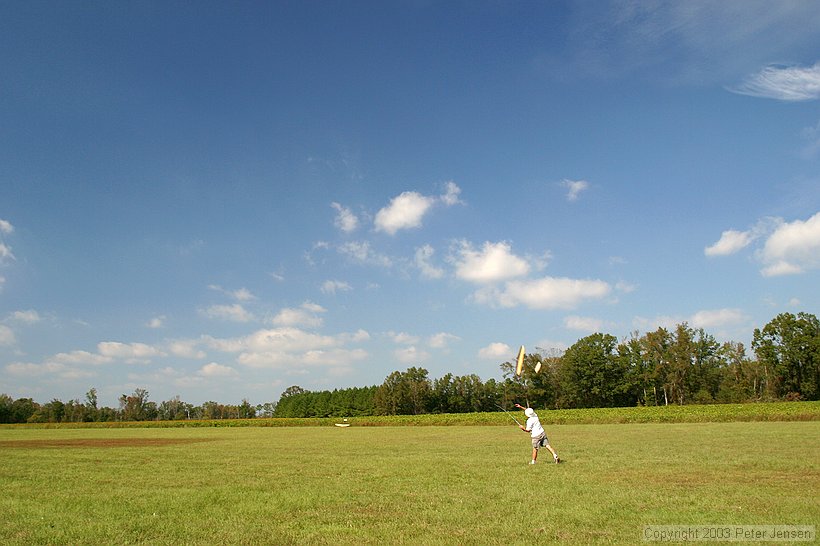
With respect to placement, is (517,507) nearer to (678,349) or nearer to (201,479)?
(201,479)

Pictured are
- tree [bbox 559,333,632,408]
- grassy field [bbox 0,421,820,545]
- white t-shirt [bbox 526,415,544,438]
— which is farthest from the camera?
tree [bbox 559,333,632,408]

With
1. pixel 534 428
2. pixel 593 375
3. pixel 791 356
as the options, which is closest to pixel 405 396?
pixel 593 375

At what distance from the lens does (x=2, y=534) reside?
35.1ft

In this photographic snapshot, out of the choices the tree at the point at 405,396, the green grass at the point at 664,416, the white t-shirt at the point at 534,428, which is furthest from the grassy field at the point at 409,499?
the tree at the point at 405,396

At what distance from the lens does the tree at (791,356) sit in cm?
9575

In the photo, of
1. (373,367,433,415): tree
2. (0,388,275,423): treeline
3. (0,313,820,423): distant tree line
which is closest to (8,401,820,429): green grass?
(0,313,820,423): distant tree line

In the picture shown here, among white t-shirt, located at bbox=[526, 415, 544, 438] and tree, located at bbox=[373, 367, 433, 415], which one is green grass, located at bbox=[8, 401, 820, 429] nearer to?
white t-shirt, located at bbox=[526, 415, 544, 438]

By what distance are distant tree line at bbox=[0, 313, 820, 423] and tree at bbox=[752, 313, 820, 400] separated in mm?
152

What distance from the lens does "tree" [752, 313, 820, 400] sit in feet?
314

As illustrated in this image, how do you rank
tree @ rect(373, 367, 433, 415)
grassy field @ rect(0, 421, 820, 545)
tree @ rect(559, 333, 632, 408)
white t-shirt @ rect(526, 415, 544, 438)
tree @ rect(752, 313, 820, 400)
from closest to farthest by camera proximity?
grassy field @ rect(0, 421, 820, 545) < white t-shirt @ rect(526, 415, 544, 438) < tree @ rect(752, 313, 820, 400) < tree @ rect(559, 333, 632, 408) < tree @ rect(373, 367, 433, 415)

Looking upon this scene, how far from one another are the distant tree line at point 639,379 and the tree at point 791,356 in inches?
6.0

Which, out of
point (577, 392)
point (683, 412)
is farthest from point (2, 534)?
point (577, 392)

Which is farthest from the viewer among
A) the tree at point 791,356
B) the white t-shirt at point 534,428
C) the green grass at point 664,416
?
the tree at point 791,356

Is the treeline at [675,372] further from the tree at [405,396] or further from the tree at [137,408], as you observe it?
the tree at [137,408]
